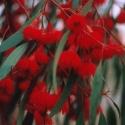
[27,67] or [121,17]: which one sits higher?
[27,67]

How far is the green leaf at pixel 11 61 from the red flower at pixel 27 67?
0.02 metres

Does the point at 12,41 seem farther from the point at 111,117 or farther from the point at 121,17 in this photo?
the point at 111,117

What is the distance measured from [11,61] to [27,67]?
0.06 meters

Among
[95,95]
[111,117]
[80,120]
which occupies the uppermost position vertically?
[95,95]

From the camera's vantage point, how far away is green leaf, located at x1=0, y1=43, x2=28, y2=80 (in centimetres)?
107

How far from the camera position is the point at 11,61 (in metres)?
1.11

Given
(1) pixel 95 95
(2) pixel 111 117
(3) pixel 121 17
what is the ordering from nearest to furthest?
(1) pixel 95 95 < (3) pixel 121 17 < (2) pixel 111 117

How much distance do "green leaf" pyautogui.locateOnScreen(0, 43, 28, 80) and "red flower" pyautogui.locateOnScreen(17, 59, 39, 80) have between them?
0.02m

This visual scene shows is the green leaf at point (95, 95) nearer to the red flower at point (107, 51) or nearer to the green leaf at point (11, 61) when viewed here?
the red flower at point (107, 51)

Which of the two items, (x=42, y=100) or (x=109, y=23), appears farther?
(x=109, y=23)

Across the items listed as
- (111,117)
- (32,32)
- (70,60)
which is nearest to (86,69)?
(70,60)

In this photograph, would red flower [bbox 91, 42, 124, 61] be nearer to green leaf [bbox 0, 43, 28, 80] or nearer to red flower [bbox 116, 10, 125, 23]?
green leaf [bbox 0, 43, 28, 80]

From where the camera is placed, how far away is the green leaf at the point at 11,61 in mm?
1068

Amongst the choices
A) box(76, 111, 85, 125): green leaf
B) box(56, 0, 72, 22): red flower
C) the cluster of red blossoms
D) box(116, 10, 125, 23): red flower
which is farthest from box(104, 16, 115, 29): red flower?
box(76, 111, 85, 125): green leaf
